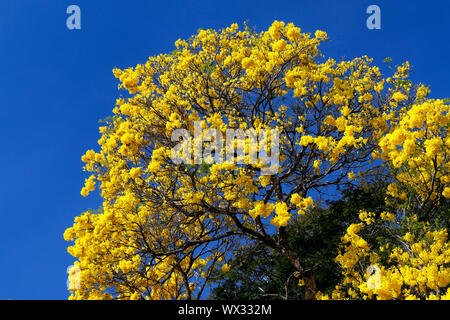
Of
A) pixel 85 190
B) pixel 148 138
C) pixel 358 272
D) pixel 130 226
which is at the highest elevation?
pixel 148 138

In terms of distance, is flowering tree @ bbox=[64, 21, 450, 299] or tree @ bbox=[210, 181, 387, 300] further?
tree @ bbox=[210, 181, 387, 300]

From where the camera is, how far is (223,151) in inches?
302

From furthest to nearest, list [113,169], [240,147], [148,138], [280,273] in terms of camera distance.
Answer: [280,273]
[148,138]
[113,169]
[240,147]

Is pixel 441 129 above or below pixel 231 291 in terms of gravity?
above

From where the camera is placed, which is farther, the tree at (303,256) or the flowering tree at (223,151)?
the tree at (303,256)

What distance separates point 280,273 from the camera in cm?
1119

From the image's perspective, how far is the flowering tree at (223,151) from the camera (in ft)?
24.9

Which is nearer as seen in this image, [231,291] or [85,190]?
[85,190]

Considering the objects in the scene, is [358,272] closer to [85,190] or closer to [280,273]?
[280,273]

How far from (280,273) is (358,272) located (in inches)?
139

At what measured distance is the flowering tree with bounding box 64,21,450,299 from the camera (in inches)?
299

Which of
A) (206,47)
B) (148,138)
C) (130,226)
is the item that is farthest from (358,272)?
(206,47)

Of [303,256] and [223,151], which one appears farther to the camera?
[303,256]
